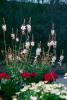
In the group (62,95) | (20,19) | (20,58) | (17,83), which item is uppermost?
(20,19)

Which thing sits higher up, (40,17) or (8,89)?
(40,17)

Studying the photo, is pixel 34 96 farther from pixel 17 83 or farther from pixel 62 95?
pixel 17 83

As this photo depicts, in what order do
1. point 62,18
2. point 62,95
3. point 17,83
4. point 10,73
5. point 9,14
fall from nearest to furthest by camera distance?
1. point 62,95
2. point 17,83
3. point 10,73
4. point 9,14
5. point 62,18

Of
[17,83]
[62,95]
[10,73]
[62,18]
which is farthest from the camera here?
[62,18]

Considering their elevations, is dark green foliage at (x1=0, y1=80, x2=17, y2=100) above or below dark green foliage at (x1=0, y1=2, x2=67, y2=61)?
below

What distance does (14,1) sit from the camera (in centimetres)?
1366

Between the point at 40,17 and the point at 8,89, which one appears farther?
the point at 40,17

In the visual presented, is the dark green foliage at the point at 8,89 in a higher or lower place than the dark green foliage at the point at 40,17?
lower

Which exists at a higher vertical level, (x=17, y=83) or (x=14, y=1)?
(x=14, y=1)

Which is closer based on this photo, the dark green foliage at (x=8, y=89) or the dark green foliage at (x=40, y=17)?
the dark green foliage at (x=8, y=89)

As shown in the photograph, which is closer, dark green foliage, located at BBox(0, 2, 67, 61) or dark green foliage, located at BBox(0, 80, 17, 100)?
dark green foliage, located at BBox(0, 80, 17, 100)

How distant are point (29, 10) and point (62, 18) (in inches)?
51.1

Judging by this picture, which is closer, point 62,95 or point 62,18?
point 62,95

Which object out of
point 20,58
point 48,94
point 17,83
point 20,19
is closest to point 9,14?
point 20,19
